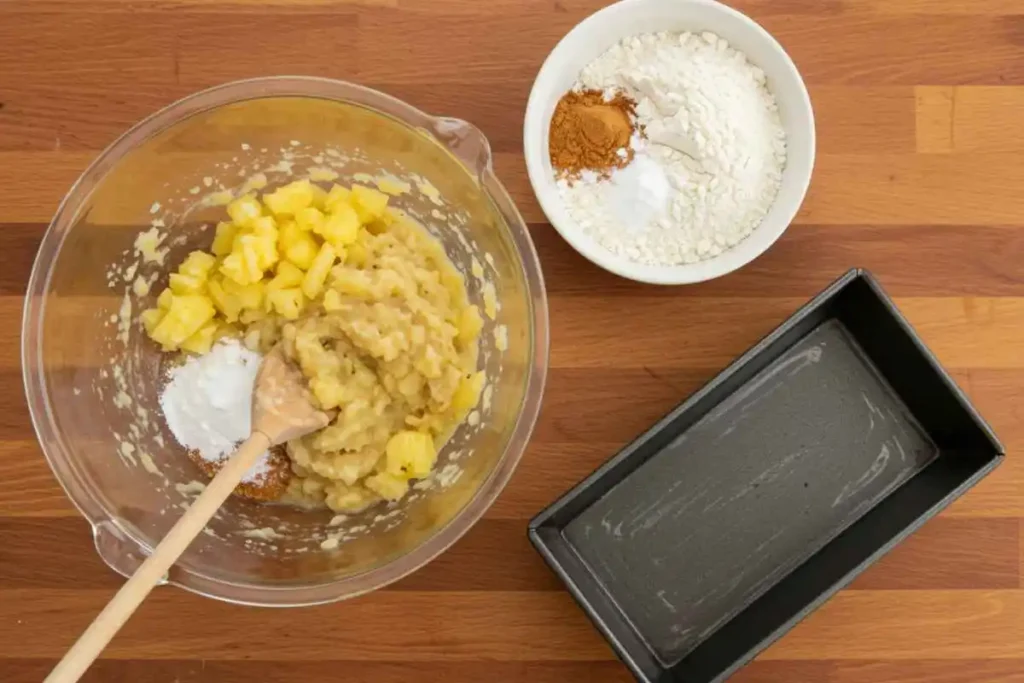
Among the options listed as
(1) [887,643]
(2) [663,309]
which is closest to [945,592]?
(1) [887,643]

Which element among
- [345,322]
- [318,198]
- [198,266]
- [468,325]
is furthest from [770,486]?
[198,266]

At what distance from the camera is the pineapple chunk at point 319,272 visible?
1302 mm

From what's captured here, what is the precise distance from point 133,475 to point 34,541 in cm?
22

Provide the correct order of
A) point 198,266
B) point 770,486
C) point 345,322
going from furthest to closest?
point 770,486 → point 198,266 → point 345,322

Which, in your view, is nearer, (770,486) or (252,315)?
(252,315)

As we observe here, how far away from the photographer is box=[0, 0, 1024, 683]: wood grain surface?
1462 mm

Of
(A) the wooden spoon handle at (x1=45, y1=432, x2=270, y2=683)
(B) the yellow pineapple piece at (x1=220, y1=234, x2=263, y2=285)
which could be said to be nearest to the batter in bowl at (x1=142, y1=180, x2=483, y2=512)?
(B) the yellow pineapple piece at (x1=220, y1=234, x2=263, y2=285)

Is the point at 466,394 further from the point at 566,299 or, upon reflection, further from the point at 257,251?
the point at 257,251

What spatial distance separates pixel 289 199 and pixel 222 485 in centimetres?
40

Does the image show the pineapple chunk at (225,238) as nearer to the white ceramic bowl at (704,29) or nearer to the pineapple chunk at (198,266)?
the pineapple chunk at (198,266)

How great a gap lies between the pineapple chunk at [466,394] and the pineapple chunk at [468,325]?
52 mm

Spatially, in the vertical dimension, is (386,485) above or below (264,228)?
below

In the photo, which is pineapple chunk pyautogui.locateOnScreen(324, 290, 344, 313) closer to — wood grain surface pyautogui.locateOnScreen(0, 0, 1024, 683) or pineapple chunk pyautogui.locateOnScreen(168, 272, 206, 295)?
pineapple chunk pyautogui.locateOnScreen(168, 272, 206, 295)

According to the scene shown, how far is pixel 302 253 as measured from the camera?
4.30 feet
